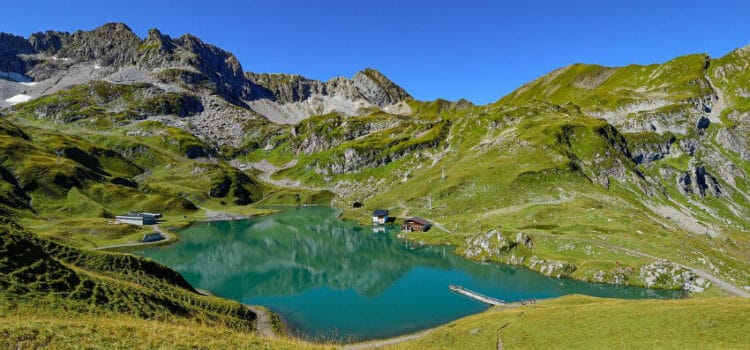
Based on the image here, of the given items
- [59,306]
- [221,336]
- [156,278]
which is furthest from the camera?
[156,278]

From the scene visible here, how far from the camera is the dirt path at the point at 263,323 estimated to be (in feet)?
192

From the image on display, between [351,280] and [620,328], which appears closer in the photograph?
[620,328]

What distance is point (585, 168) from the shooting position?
17312cm

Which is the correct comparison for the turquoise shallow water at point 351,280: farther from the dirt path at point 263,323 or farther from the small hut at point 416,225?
the small hut at point 416,225

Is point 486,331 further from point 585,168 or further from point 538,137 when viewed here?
point 538,137

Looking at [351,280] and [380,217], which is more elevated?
[380,217]

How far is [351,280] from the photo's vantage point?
99.0 metres

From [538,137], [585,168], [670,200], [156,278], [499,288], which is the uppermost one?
[538,137]

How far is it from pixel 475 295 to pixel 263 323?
140ft

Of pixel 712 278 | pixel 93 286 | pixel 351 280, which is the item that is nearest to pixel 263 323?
pixel 93 286

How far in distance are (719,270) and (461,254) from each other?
58926 mm

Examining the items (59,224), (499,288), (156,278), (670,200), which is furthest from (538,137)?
(59,224)

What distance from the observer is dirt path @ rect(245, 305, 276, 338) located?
192ft

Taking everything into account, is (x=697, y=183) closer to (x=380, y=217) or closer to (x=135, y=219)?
(x=380, y=217)
